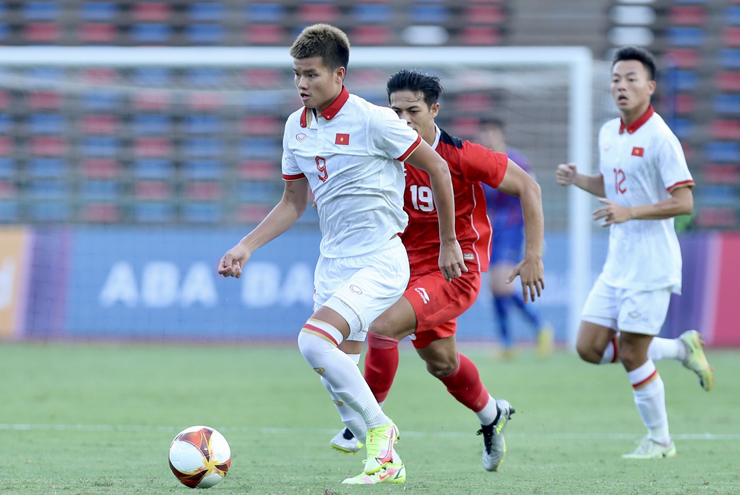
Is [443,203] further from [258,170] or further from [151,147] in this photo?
[151,147]

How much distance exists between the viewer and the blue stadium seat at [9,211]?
1462cm

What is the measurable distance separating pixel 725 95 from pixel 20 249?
511 inches

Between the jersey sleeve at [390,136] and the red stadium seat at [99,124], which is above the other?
the red stadium seat at [99,124]

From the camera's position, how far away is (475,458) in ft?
17.2

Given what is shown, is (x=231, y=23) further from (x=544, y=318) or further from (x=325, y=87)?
(x=325, y=87)

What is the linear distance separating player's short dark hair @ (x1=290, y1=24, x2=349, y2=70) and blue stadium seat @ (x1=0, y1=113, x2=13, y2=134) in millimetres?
11826

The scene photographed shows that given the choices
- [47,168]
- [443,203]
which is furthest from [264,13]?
[443,203]

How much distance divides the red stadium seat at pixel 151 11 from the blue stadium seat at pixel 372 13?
11.8 ft

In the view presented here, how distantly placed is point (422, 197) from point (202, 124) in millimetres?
11726

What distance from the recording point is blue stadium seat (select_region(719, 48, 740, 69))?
18422mm

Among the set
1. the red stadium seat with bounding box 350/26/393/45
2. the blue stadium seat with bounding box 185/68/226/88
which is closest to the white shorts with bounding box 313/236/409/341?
the blue stadium seat with bounding box 185/68/226/88

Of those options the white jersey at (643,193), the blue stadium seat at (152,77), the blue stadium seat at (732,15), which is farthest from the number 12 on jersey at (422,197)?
the blue stadium seat at (732,15)

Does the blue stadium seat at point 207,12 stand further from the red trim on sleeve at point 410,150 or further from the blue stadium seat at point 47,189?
the red trim on sleeve at point 410,150

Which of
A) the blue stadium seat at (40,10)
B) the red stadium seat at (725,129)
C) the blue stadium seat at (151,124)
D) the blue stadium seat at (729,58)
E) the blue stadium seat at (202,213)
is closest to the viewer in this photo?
the blue stadium seat at (202,213)
